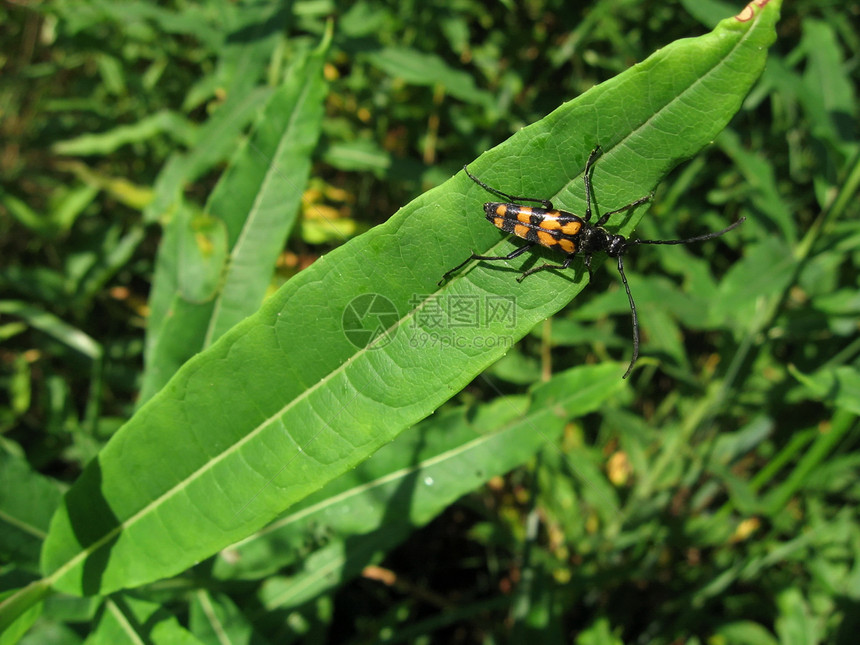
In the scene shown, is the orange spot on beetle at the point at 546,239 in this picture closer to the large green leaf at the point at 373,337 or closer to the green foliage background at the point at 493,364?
the large green leaf at the point at 373,337

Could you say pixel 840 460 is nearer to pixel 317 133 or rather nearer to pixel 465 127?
pixel 465 127

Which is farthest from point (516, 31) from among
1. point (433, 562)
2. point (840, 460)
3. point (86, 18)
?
point (433, 562)

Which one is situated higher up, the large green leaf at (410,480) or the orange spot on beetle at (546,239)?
the orange spot on beetle at (546,239)

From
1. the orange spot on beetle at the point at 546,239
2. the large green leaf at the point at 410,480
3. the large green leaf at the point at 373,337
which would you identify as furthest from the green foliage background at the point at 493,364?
the orange spot on beetle at the point at 546,239

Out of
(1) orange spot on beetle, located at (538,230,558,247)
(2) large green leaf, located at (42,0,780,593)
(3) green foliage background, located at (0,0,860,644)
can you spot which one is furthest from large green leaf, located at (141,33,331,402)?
(1) orange spot on beetle, located at (538,230,558,247)

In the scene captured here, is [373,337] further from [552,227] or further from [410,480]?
[410,480]

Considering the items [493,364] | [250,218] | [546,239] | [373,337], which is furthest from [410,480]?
[250,218]
